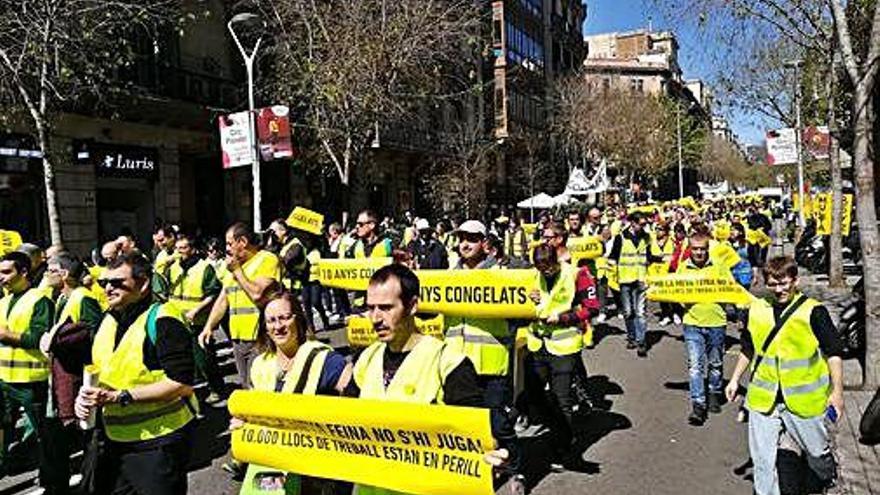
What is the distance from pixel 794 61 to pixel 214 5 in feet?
54.1

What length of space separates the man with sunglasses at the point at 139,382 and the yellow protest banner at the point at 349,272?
4019 millimetres

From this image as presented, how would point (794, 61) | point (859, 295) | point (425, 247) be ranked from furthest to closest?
point (794, 61)
point (425, 247)
point (859, 295)

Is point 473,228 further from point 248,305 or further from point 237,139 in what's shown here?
point 237,139

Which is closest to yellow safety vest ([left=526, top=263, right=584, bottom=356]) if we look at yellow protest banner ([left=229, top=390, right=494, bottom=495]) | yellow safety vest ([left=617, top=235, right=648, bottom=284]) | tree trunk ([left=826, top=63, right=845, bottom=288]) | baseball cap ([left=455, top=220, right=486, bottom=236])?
baseball cap ([left=455, top=220, right=486, bottom=236])

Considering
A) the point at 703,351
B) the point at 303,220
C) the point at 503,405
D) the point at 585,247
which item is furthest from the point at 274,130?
the point at 503,405

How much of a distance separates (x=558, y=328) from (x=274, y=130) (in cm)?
1398

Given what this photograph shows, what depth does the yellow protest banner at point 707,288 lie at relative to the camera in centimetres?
776

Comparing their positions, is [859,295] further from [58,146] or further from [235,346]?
[58,146]

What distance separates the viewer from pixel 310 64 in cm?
2159

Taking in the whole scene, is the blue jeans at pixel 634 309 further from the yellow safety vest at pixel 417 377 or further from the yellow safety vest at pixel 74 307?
the yellow safety vest at pixel 417 377

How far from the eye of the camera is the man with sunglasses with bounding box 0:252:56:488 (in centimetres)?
588

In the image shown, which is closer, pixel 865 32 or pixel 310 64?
pixel 865 32

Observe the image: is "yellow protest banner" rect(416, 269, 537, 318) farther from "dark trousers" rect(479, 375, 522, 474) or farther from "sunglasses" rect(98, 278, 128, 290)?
"sunglasses" rect(98, 278, 128, 290)

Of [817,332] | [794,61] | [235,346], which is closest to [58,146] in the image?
[235,346]
